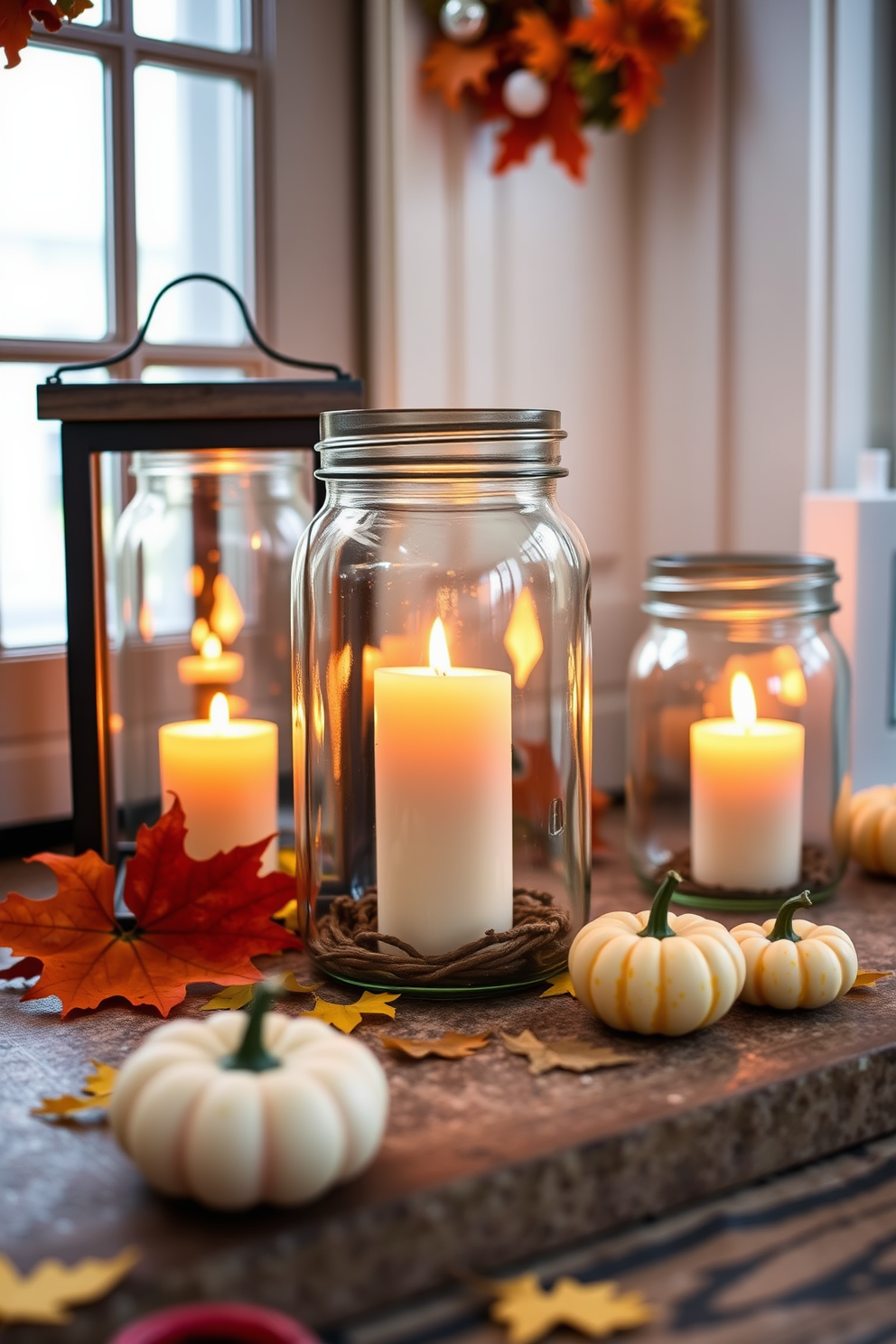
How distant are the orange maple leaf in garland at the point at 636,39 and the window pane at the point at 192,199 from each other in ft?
1.04

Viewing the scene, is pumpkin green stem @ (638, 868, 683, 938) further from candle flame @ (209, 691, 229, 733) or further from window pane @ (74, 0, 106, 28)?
window pane @ (74, 0, 106, 28)

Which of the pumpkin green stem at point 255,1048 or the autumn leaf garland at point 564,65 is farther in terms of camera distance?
the autumn leaf garland at point 564,65

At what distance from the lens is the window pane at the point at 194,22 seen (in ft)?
3.71

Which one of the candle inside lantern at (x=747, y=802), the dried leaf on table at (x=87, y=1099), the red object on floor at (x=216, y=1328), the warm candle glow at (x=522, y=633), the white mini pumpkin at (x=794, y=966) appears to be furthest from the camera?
the candle inside lantern at (x=747, y=802)

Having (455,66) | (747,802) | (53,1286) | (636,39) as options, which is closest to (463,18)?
(455,66)

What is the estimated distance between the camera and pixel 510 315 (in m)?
1.33

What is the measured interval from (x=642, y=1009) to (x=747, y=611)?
0.40 m

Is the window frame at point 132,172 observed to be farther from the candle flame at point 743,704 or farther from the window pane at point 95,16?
the candle flame at point 743,704

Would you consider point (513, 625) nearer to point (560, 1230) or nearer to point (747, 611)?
point (747, 611)

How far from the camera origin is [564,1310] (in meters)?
0.54

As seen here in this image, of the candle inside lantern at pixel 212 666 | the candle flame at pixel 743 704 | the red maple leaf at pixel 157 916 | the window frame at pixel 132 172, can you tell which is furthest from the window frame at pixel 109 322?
the candle flame at pixel 743 704

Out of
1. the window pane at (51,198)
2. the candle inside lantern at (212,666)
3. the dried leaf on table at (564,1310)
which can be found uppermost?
the window pane at (51,198)

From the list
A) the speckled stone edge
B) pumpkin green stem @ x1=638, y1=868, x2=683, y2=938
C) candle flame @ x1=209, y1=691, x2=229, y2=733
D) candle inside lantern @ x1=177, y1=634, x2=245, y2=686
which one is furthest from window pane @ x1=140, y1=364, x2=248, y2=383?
the speckled stone edge

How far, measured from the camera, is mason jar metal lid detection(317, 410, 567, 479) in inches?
30.3
